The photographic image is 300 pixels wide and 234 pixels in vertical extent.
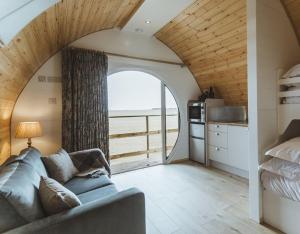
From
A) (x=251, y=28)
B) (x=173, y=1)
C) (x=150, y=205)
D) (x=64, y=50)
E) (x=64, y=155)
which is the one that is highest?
(x=173, y=1)

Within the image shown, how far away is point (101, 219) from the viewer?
1.25 meters

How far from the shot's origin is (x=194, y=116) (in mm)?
4418

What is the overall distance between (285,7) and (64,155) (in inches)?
128

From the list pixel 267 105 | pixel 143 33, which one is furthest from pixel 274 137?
pixel 143 33

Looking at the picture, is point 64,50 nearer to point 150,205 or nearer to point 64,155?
point 64,155

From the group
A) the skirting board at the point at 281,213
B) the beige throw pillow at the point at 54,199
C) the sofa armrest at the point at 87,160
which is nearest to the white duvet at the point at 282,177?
the skirting board at the point at 281,213

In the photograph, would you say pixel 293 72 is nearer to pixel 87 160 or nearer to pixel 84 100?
pixel 87 160

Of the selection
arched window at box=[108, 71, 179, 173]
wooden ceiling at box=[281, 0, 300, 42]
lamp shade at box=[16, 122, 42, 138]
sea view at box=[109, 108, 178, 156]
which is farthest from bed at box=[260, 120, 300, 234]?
lamp shade at box=[16, 122, 42, 138]

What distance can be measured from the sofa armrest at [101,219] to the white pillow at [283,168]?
135 cm

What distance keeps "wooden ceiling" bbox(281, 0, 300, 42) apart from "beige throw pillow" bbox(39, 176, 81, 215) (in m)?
2.99

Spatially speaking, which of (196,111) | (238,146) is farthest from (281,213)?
(196,111)

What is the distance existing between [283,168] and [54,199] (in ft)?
6.49

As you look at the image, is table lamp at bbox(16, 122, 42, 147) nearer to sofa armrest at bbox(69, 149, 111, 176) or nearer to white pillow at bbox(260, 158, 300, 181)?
sofa armrest at bbox(69, 149, 111, 176)

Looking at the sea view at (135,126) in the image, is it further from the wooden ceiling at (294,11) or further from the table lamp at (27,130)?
the wooden ceiling at (294,11)
